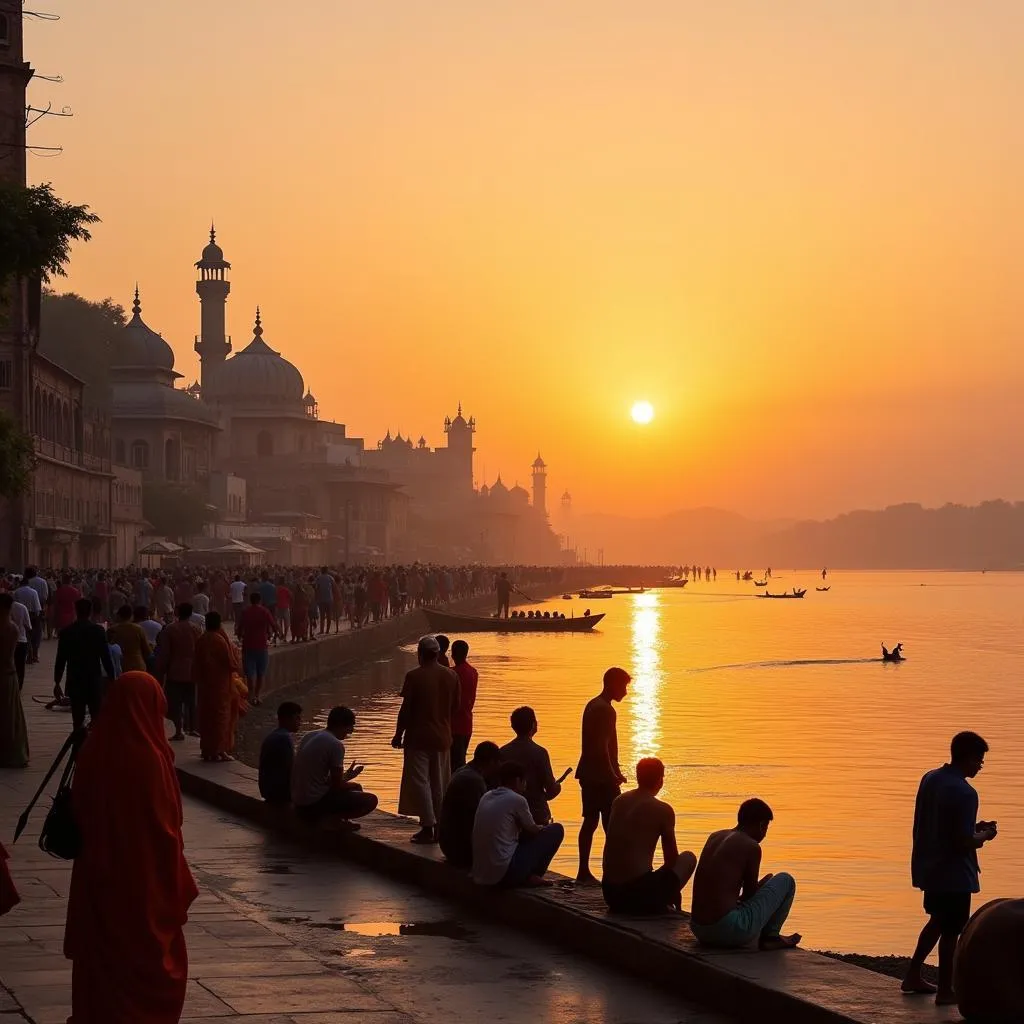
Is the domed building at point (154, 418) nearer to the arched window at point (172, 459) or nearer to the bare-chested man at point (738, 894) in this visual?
the arched window at point (172, 459)

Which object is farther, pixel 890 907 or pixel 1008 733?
pixel 1008 733

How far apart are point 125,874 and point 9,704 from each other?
931 centimetres

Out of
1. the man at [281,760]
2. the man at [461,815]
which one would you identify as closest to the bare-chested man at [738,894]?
the man at [461,815]

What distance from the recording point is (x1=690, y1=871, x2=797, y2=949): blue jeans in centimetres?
809

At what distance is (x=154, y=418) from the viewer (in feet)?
316

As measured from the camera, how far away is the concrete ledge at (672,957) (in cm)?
717

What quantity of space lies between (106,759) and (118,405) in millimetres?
92639

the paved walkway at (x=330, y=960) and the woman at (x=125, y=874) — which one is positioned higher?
the woman at (x=125, y=874)

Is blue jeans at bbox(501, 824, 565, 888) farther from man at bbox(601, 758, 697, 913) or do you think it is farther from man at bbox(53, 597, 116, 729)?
man at bbox(53, 597, 116, 729)

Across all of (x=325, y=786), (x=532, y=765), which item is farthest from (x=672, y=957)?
(x=325, y=786)

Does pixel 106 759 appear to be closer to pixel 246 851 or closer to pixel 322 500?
pixel 246 851

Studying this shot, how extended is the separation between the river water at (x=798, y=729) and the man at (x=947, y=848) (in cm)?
488

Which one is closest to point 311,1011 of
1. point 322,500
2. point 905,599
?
point 322,500

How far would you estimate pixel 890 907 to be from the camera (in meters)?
14.4
